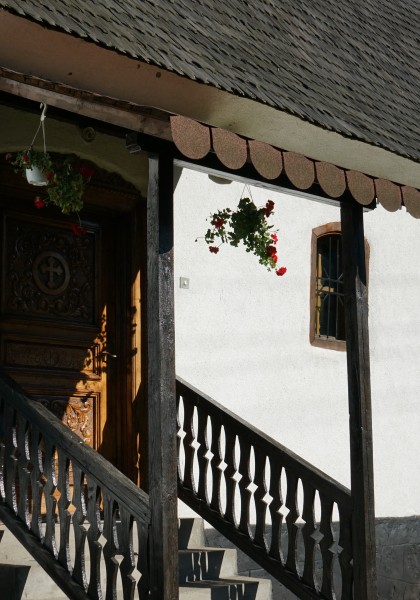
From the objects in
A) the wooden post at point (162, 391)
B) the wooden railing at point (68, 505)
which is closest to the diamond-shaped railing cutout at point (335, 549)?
the wooden railing at point (68, 505)

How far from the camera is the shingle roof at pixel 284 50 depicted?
634 cm

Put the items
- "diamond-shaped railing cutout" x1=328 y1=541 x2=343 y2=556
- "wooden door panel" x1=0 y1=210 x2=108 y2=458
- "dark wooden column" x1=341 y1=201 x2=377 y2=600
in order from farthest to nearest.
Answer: "wooden door panel" x1=0 y1=210 x2=108 y2=458 < "diamond-shaped railing cutout" x1=328 y1=541 x2=343 y2=556 < "dark wooden column" x1=341 y1=201 x2=377 y2=600

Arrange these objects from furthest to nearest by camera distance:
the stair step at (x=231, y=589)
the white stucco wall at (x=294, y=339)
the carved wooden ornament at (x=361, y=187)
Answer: the white stucco wall at (x=294, y=339) < the stair step at (x=231, y=589) < the carved wooden ornament at (x=361, y=187)

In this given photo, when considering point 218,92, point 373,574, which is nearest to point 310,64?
point 218,92

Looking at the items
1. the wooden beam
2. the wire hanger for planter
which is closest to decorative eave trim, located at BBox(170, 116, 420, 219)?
the wooden beam

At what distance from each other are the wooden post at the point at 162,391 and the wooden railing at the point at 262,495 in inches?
63.7

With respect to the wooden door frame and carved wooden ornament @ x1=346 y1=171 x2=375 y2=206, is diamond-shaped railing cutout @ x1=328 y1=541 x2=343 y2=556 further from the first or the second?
carved wooden ornament @ x1=346 y1=171 x2=375 y2=206

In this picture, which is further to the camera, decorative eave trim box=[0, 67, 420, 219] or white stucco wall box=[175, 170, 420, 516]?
white stucco wall box=[175, 170, 420, 516]

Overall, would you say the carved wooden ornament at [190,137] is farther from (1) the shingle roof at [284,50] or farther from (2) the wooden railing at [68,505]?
(2) the wooden railing at [68,505]

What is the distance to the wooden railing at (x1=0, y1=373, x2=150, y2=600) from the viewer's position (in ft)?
20.5

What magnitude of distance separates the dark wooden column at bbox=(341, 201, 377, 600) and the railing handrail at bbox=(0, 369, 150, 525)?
5.20 feet

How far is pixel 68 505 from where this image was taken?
21.3 ft

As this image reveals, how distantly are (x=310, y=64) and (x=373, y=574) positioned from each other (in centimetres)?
365

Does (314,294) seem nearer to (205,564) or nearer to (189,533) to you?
(189,533)
